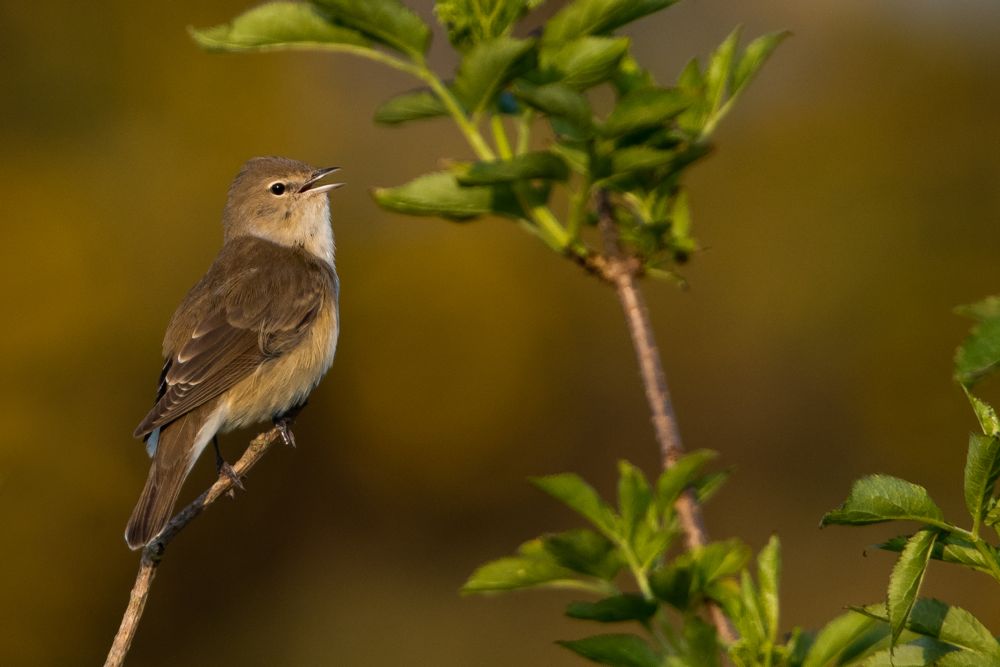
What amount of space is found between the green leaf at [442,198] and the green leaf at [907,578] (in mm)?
926

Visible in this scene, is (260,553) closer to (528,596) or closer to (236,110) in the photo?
(528,596)

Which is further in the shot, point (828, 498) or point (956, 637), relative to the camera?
point (828, 498)

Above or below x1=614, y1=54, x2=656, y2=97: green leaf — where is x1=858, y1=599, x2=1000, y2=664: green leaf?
below

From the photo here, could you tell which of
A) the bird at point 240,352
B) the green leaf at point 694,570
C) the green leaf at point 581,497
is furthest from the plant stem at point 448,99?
the bird at point 240,352

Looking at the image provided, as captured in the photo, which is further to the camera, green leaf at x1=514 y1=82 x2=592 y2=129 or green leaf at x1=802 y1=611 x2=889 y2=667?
green leaf at x1=514 y1=82 x2=592 y2=129

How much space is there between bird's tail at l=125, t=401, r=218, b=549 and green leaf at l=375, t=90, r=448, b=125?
2.14 m

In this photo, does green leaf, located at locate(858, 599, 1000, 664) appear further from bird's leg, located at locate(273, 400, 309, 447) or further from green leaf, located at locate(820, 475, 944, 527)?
bird's leg, located at locate(273, 400, 309, 447)

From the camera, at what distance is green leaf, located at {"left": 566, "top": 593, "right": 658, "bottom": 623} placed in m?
1.66

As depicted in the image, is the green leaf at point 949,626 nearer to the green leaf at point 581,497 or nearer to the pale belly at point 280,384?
the green leaf at point 581,497

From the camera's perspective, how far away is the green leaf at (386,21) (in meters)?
2.05

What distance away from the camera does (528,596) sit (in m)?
9.03

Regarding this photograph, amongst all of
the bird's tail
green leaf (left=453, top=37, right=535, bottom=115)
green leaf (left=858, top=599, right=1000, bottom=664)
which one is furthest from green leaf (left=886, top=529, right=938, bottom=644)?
the bird's tail

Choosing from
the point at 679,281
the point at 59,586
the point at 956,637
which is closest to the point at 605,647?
the point at 956,637

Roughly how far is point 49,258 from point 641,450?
15.4ft
